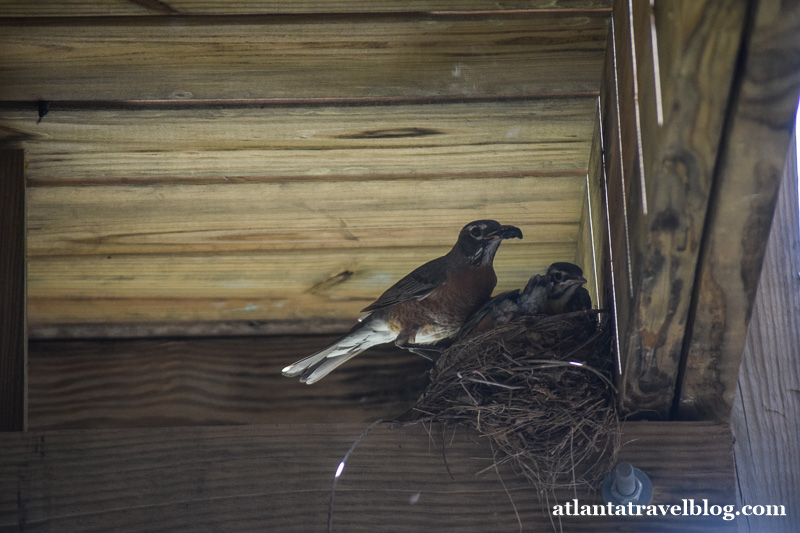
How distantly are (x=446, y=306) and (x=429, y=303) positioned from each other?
8 centimetres

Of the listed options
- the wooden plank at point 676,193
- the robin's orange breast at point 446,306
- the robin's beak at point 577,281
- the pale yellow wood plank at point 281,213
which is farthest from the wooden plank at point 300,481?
the robin's orange breast at point 446,306

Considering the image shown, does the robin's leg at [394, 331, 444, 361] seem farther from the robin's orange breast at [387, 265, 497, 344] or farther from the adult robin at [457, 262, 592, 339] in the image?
the adult robin at [457, 262, 592, 339]

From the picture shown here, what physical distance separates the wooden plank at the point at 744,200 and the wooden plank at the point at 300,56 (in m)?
0.84

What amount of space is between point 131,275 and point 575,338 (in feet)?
5.31

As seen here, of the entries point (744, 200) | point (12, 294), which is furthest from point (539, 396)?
point (12, 294)

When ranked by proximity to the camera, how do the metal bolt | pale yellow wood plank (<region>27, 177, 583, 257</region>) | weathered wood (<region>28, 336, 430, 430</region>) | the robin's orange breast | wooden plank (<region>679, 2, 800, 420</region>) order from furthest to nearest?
the robin's orange breast
weathered wood (<region>28, 336, 430, 430</region>)
pale yellow wood plank (<region>27, 177, 583, 257</region>)
the metal bolt
wooden plank (<region>679, 2, 800, 420</region>)

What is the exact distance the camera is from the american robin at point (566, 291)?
2846 millimetres

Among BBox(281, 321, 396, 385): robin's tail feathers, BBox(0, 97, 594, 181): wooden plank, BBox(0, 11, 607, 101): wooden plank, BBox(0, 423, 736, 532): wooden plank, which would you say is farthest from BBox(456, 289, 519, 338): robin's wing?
BBox(0, 423, 736, 532): wooden plank

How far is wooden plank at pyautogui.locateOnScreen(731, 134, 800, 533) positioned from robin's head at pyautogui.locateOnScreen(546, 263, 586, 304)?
26.8 inches

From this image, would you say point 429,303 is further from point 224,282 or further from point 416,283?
point 224,282

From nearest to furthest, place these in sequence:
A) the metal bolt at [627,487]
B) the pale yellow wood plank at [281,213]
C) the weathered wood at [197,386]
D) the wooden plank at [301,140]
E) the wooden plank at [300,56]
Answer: the metal bolt at [627,487]
the wooden plank at [300,56]
the wooden plank at [301,140]
the pale yellow wood plank at [281,213]
the weathered wood at [197,386]

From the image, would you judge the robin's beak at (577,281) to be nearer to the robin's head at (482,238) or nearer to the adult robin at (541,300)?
the adult robin at (541,300)

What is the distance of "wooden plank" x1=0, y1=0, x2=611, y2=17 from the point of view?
7.39 ft

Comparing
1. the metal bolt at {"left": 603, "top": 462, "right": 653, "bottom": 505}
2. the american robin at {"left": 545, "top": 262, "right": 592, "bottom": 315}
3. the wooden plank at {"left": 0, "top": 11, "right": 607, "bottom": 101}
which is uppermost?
the wooden plank at {"left": 0, "top": 11, "right": 607, "bottom": 101}
